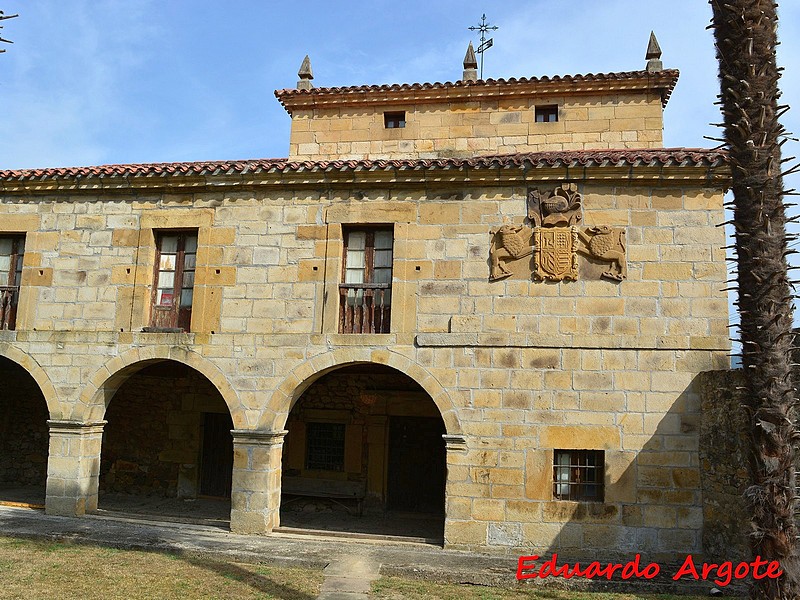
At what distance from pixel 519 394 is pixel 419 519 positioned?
12.2ft

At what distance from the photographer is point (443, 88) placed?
12188 millimetres

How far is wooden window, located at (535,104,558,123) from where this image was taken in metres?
12.1

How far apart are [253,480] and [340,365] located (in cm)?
194

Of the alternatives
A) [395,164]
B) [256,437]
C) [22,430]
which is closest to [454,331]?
[395,164]

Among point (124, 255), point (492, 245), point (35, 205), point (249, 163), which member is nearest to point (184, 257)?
point (124, 255)

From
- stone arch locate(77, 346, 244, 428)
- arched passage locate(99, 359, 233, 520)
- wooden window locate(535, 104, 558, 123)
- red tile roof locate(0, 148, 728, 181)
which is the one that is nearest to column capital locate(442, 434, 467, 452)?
stone arch locate(77, 346, 244, 428)

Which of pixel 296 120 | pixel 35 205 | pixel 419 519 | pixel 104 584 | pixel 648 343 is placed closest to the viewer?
pixel 104 584

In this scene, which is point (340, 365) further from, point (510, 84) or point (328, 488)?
point (510, 84)

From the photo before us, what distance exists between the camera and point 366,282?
8914mm

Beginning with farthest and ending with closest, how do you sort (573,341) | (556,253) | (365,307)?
(365,307) < (556,253) < (573,341)

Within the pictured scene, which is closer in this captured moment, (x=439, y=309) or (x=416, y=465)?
(x=439, y=309)

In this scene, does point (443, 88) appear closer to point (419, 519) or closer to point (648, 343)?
point (648, 343)

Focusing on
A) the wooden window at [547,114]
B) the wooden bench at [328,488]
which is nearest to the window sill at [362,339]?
the wooden bench at [328,488]

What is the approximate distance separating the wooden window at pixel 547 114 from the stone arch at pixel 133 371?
7.70m
